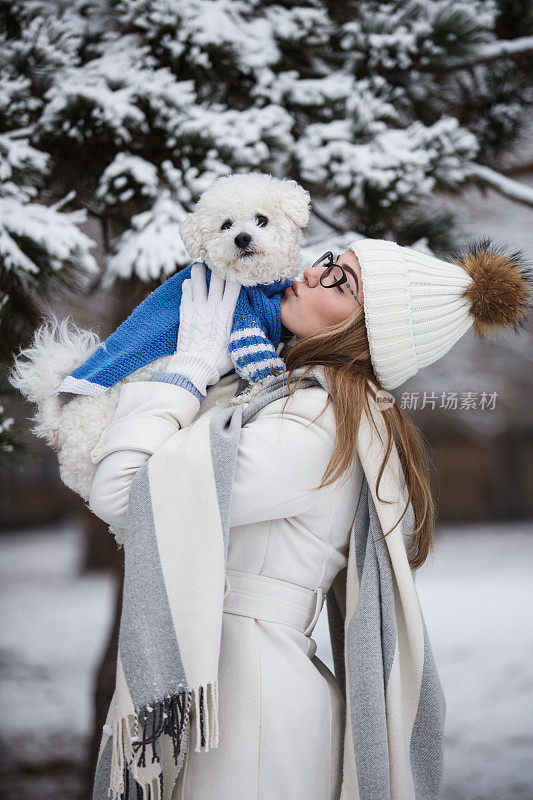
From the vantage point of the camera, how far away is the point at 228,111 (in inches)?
79.8

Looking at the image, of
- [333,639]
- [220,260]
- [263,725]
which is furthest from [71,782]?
[220,260]

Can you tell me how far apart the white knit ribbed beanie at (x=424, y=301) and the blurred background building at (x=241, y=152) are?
0.53 metres

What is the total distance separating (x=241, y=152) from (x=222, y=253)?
0.95 metres

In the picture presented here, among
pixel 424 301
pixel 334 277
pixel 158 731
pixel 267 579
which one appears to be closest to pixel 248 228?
pixel 334 277

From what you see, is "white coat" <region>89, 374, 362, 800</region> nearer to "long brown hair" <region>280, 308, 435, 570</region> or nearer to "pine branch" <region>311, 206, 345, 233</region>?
"long brown hair" <region>280, 308, 435, 570</region>

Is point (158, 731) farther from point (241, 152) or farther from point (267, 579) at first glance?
point (241, 152)

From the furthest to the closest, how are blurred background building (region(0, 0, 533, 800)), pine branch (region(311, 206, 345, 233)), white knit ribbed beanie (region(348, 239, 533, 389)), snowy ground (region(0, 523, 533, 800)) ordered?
snowy ground (region(0, 523, 533, 800)) → pine branch (region(311, 206, 345, 233)) → blurred background building (region(0, 0, 533, 800)) → white knit ribbed beanie (region(348, 239, 533, 389))

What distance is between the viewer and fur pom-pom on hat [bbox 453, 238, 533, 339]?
3.65ft

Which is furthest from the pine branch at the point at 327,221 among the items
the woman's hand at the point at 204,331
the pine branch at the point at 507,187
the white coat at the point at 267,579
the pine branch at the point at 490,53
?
the white coat at the point at 267,579

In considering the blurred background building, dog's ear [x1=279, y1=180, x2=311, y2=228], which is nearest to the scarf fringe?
dog's ear [x1=279, y1=180, x2=311, y2=228]

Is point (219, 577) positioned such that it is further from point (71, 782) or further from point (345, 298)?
point (71, 782)

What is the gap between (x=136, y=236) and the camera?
74.2 inches

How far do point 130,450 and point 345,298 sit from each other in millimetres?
433

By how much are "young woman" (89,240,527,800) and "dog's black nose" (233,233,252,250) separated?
8cm
